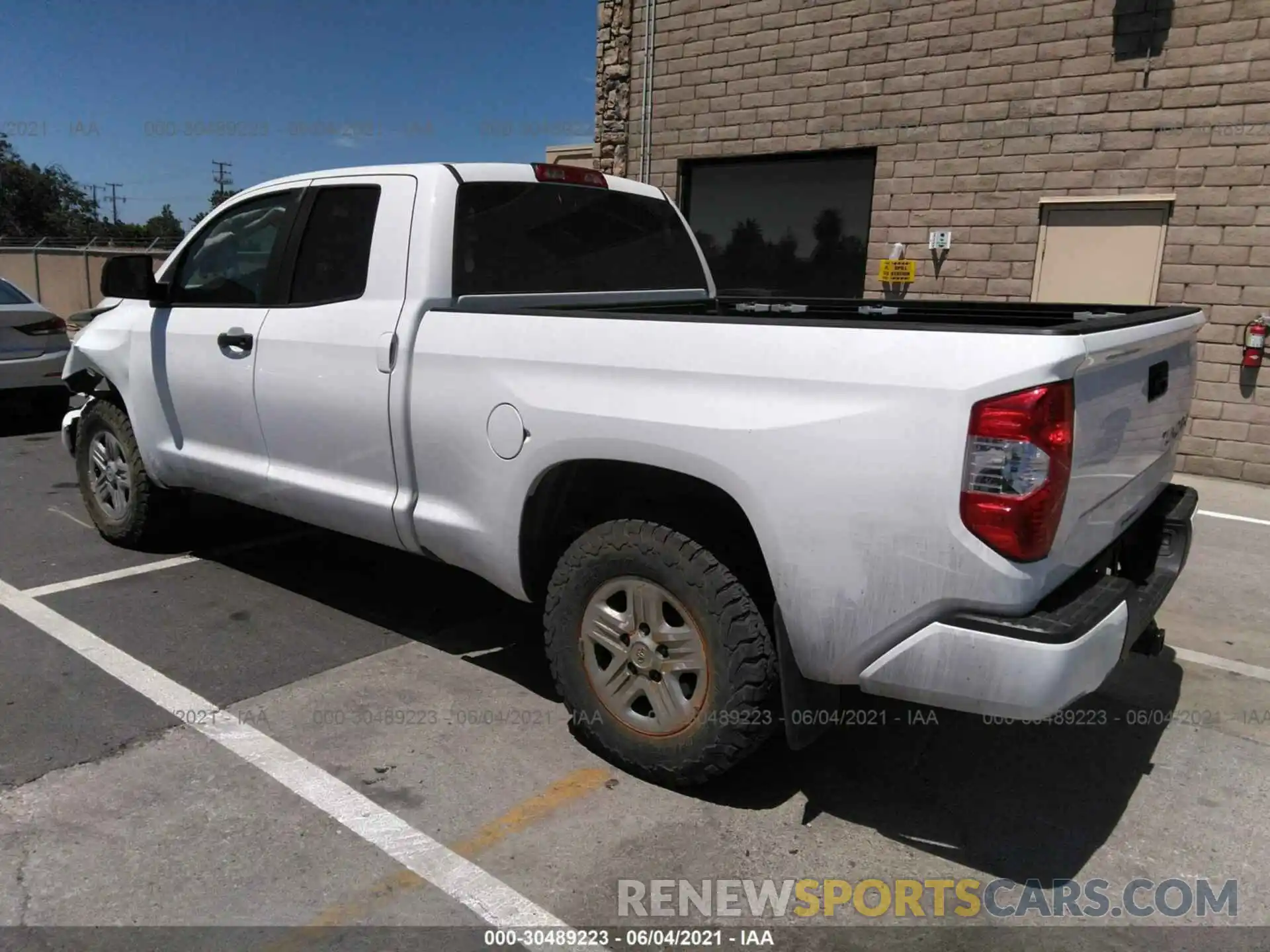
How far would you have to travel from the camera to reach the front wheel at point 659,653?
9.19ft

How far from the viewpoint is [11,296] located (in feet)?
30.1

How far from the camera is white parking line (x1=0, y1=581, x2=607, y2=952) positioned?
8.42 feet

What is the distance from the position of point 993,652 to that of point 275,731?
2.50 m

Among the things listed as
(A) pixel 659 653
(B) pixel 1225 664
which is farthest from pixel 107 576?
(B) pixel 1225 664

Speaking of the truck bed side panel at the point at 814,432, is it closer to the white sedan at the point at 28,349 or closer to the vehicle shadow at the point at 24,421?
the white sedan at the point at 28,349

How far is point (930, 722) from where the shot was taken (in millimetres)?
3676

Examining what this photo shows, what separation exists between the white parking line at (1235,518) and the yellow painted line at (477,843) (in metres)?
5.67

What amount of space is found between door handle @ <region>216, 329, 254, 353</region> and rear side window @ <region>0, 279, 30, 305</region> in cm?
616

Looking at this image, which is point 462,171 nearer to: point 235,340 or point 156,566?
point 235,340

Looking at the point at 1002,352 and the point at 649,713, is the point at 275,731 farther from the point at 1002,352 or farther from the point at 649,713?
the point at 1002,352

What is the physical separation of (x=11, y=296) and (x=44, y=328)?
615 mm

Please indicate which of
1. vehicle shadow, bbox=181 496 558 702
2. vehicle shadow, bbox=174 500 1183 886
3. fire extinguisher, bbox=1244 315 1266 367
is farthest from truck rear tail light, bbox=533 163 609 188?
fire extinguisher, bbox=1244 315 1266 367

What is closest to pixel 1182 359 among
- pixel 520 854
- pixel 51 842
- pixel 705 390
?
pixel 705 390

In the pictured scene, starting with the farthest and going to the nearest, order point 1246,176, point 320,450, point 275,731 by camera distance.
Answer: point 1246,176 → point 320,450 → point 275,731
